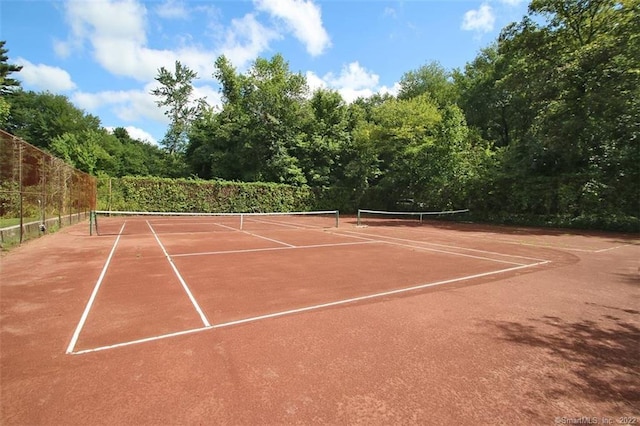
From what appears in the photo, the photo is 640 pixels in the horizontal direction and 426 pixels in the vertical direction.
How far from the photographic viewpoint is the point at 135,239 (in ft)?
40.6

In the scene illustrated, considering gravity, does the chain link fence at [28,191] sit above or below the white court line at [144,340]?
above

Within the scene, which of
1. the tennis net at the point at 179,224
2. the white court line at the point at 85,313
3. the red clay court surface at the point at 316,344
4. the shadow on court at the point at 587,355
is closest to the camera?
the red clay court surface at the point at 316,344

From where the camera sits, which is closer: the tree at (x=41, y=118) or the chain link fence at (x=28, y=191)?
the chain link fence at (x=28, y=191)

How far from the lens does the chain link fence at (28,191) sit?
998 cm

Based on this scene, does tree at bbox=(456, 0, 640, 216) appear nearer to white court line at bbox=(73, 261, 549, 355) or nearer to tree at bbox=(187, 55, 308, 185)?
white court line at bbox=(73, 261, 549, 355)

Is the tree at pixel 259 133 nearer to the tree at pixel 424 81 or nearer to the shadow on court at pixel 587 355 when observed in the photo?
the tree at pixel 424 81

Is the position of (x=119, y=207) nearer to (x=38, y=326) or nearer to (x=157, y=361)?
(x=38, y=326)

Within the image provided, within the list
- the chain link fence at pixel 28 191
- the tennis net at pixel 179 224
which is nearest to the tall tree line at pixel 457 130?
the tennis net at pixel 179 224

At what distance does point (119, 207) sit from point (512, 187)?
1104 inches

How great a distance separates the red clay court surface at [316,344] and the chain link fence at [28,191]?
3.70 metres

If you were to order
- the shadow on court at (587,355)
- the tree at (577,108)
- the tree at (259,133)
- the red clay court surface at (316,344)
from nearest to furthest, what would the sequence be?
the red clay court surface at (316,344)
the shadow on court at (587,355)
the tree at (577,108)
the tree at (259,133)

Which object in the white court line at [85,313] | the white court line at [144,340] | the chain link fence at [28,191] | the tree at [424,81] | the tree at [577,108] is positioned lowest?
the white court line at [85,313]

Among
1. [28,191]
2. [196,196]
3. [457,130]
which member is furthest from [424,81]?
[28,191]

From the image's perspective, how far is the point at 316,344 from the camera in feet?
12.7
